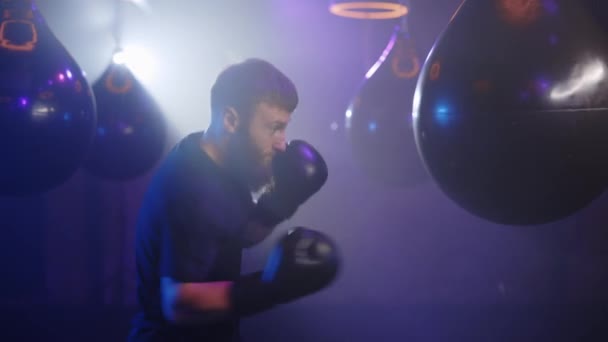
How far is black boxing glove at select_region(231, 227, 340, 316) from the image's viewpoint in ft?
5.03

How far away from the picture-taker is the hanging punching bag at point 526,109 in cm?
152

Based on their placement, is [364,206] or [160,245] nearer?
[160,245]

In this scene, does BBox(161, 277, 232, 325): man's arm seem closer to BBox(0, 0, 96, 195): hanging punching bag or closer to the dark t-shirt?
the dark t-shirt

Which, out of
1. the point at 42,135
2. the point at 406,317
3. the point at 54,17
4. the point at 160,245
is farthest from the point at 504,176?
the point at 54,17

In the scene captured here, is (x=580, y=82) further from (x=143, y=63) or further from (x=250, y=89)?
(x=143, y=63)

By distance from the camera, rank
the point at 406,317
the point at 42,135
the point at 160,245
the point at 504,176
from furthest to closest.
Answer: the point at 406,317, the point at 42,135, the point at 160,245, the point at 504,176

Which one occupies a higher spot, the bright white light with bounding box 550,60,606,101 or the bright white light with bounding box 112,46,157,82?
the bright white light with bounding box 112,46,157,82

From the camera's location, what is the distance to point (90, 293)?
494 centimetres

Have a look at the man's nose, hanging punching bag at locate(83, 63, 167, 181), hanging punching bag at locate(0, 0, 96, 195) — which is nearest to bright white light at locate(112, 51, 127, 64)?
hanging punching bag at locate(83, 63, 167, 181)

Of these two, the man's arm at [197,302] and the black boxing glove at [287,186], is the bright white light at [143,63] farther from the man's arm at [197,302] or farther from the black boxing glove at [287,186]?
the man's arm at [197,302]

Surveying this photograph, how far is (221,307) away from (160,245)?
0.26 m

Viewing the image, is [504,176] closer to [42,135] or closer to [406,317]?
[42,135]

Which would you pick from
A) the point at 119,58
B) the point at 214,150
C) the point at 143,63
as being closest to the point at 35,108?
the point at 214,150

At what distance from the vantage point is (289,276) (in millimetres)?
1526
